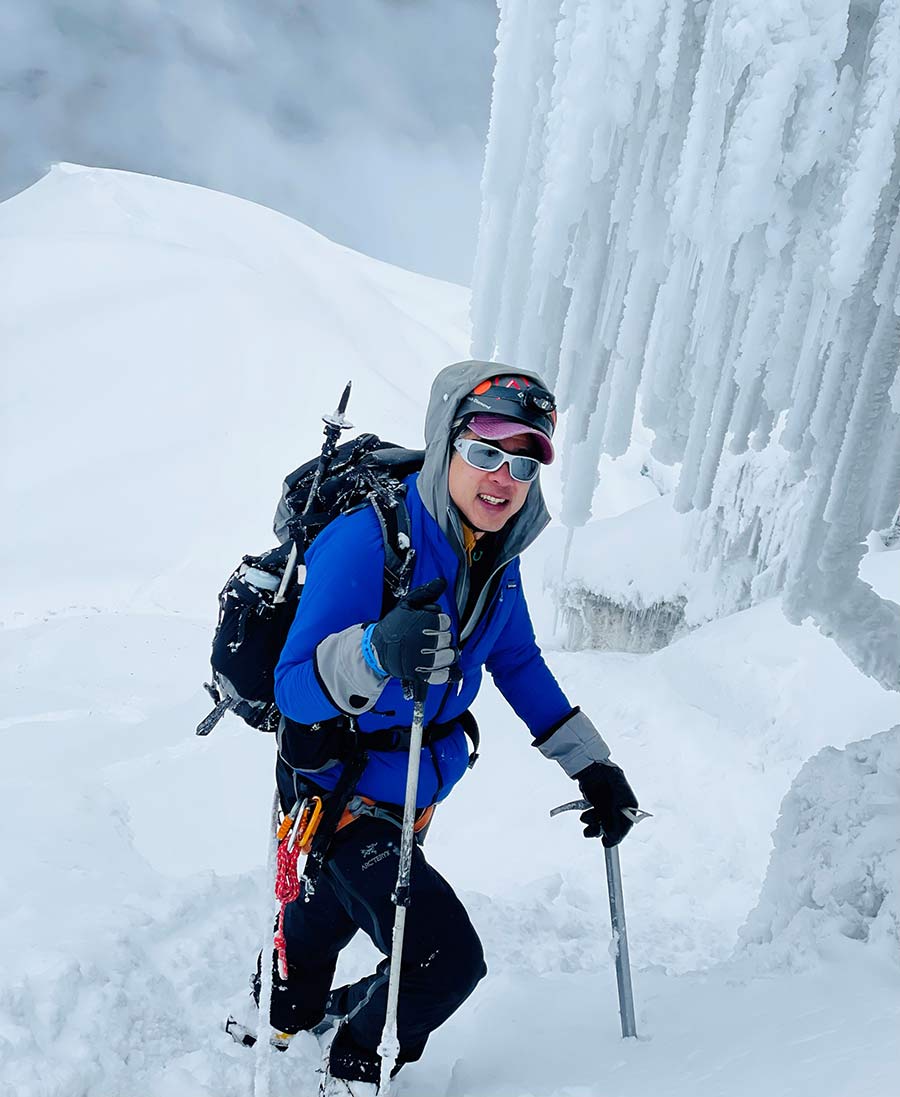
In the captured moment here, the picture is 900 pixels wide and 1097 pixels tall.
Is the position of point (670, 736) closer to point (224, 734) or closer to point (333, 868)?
point (224, 734)

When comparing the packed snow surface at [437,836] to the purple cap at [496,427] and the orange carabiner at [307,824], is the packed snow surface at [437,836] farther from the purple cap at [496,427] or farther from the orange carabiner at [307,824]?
the purple cap at [496,427]

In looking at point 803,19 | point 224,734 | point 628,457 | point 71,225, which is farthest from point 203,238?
point 803,19

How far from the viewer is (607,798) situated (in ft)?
9.93

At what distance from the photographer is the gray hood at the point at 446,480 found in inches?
99.5

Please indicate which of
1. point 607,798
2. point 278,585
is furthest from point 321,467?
point 607,798

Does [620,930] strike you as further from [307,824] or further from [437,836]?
[437,836]

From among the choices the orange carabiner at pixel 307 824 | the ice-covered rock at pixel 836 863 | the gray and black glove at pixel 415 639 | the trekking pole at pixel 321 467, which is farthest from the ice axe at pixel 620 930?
the trekking pole at pixel 321 467

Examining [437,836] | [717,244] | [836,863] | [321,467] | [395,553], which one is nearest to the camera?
[395,553]

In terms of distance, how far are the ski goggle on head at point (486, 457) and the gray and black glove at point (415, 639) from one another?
447 millimetres

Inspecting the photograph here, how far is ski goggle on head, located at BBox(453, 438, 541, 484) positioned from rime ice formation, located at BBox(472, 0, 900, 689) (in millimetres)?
2155

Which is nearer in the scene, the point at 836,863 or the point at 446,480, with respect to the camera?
the point at 446,480

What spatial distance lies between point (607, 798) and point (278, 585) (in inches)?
55.5

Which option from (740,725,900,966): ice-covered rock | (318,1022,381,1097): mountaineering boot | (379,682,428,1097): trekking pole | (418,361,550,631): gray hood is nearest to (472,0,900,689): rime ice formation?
(740,725,900,966): ice-covered rock

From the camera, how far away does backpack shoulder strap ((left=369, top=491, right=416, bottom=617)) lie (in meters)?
2.46
